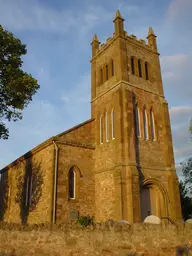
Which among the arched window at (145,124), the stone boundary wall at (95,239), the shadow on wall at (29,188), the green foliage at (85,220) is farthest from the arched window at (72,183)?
the stone boundary wall at (95,239)

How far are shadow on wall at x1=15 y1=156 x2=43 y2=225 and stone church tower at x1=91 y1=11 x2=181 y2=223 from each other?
5.11 metres

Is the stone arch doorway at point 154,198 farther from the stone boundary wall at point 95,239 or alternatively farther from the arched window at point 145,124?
the stone boundary wall at point 95,239

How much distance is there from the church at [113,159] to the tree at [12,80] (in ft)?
19.7

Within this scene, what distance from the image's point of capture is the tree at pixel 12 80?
14781mm

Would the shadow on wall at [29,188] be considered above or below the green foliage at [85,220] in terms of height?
above

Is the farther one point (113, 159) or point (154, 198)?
point (154, 198)

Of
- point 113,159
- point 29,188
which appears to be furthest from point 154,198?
point 29,188

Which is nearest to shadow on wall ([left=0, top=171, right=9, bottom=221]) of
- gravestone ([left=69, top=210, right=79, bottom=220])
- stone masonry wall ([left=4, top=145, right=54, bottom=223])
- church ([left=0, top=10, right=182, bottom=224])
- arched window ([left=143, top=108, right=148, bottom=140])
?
stone masonry wall ([left=4, top=145, right=54, bottom=223])

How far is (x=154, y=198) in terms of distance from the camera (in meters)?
22.0

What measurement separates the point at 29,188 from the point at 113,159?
8969 mm

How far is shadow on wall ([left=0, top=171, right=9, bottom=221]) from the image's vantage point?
2818cm

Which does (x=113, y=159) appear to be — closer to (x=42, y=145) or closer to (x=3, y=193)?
(x=42, y=145)

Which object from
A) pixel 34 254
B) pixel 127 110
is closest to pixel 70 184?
pixel 127 110

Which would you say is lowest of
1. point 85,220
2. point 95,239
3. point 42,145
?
point 95,239
